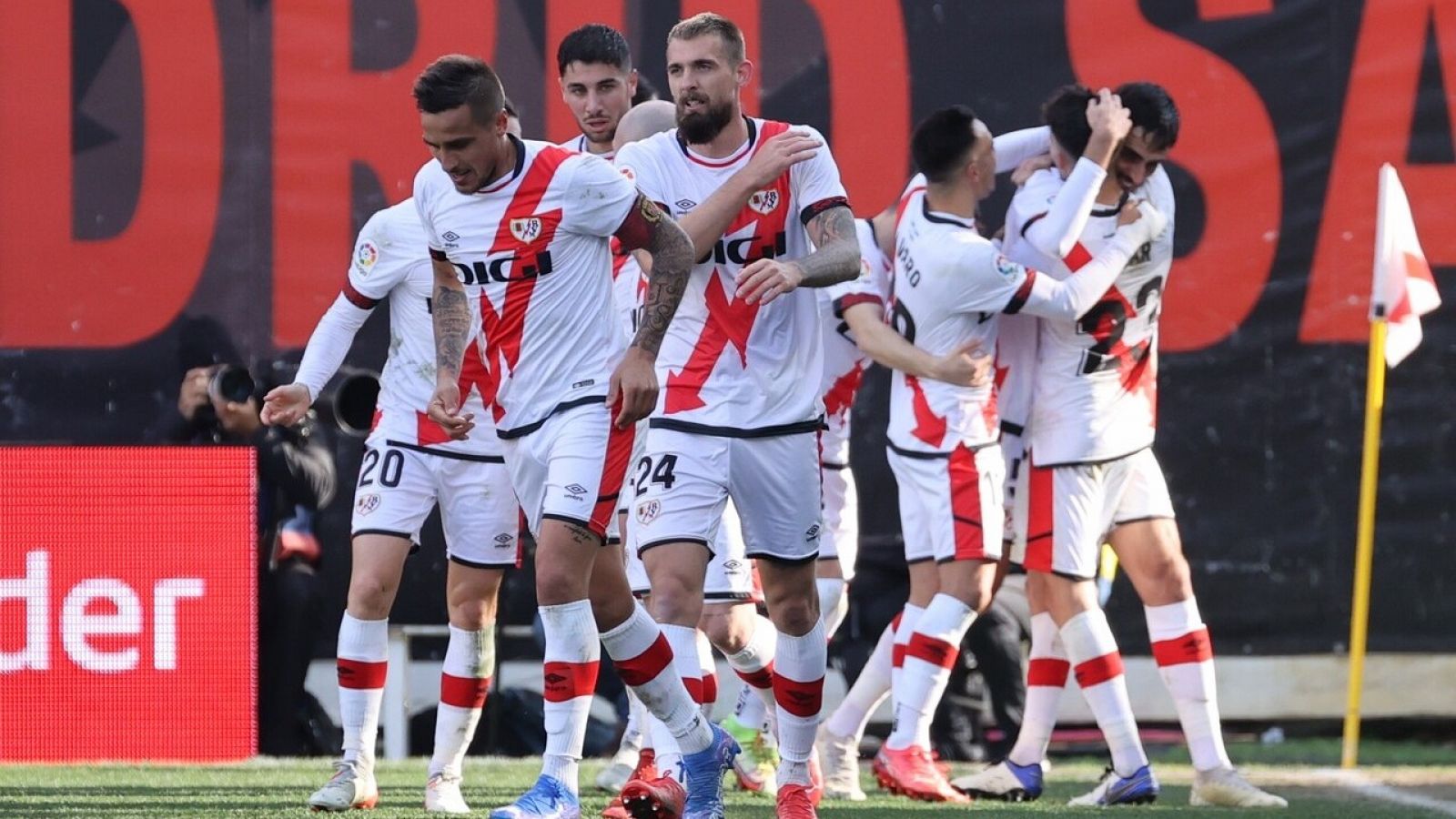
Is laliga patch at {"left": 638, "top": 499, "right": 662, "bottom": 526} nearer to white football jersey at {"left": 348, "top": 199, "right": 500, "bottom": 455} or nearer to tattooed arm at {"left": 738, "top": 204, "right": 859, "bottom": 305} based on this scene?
tattooed arm at {"left": 738, "top": 204, "right": 859, "bottom": 305}

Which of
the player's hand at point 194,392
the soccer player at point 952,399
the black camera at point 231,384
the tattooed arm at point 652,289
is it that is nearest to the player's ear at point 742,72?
the tattooed arm at point 652,289

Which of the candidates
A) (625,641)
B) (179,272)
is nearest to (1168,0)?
(179,272)

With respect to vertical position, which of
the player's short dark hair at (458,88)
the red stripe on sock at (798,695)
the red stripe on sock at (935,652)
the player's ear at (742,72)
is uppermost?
the player's ear at (742,72)

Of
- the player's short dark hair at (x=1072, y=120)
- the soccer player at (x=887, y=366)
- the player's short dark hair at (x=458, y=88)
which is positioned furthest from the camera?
the player's short dark hair at (x=1072, y=120)

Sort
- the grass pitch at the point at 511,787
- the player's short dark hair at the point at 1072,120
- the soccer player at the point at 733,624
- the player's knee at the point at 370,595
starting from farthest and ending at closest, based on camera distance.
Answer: the player's short dark hair at the point at 1072,120 < the player's knee at the point at 370,595 < the grass pitch at the point at 511,787 < the soccer player at the point at 733,624

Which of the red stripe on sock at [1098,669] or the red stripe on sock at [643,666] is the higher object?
the red stripe on sock at [643,666]

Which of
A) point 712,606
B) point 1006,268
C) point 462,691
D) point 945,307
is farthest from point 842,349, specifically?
point 462,691

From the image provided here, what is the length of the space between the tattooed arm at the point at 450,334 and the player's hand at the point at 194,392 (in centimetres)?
383

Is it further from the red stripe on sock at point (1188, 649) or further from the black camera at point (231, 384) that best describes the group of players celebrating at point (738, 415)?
the black camera at point (231, 384)

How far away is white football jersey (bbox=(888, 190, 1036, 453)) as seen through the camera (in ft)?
23.7

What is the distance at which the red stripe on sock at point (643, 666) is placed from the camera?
540cm

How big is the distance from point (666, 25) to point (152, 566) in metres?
3.38

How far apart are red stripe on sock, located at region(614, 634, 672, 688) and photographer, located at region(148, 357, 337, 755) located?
13.9 feet

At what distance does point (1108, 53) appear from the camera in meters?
9.98
